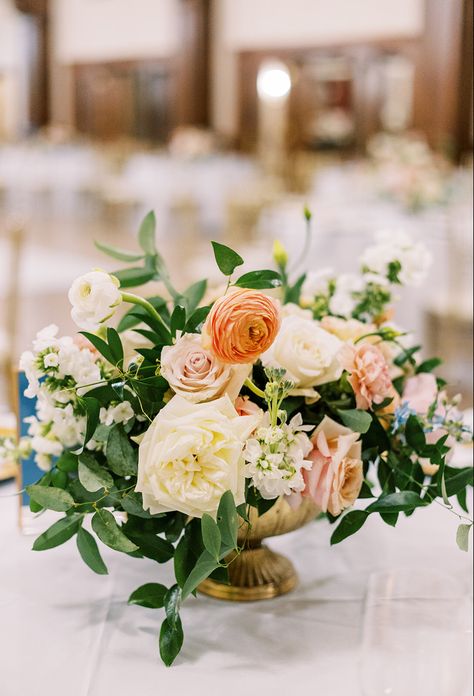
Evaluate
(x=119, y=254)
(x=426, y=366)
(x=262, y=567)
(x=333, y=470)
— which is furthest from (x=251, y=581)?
(x=119, y=254)

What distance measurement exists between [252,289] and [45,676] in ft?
1.77

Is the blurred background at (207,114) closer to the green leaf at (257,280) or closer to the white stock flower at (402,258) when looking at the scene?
the white stock flower at (402,258)

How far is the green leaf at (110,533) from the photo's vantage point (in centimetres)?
115

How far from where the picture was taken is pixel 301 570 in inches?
58.4

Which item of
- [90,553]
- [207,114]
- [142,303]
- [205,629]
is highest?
[207,114]

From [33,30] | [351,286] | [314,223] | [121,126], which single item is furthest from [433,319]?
[33,30]

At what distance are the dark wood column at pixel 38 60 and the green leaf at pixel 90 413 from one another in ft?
51.3

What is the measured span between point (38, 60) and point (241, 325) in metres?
15.8

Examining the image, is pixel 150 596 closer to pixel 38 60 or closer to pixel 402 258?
pixel 402 258

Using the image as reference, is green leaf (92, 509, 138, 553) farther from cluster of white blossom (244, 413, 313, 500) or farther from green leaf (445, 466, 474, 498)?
green leaf (445, 466, 474, 498)

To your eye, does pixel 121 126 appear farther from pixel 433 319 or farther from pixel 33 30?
pixel 433 319

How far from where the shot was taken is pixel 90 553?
1.23m

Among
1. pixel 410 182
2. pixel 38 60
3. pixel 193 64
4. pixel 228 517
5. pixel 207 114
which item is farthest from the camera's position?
pixel 38 60

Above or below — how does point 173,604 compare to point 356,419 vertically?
below
